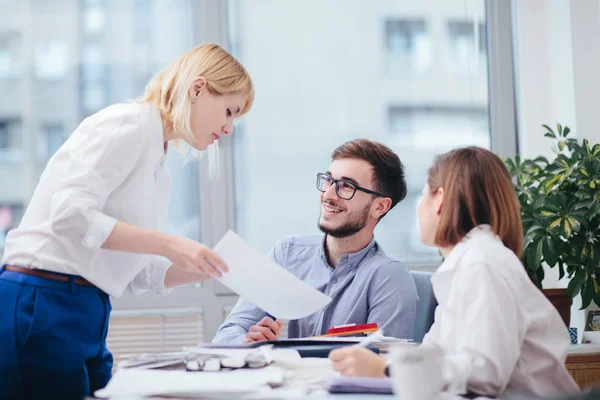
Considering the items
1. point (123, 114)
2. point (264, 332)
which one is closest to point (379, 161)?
point (264, 332)

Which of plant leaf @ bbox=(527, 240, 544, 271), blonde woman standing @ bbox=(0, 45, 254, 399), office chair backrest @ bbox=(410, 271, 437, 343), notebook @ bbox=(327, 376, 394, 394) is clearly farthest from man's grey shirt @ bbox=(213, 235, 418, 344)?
plant leaf @ bbox=(527, 240, 544, 271)

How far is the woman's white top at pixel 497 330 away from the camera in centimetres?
111

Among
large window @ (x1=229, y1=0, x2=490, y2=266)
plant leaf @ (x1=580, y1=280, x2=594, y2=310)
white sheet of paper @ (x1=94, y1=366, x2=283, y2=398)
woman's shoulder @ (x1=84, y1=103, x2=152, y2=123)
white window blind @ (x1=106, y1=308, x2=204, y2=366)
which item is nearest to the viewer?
white sheet of paper @ (x1=94, y1=366, x2=283, y2=398)

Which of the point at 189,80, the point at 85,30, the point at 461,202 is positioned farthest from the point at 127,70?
the point at 461,202

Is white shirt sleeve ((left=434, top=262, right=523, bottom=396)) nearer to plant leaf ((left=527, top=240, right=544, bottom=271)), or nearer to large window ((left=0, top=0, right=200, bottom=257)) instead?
plant leaf ((left=527, top=240, right=544, bottom=271))

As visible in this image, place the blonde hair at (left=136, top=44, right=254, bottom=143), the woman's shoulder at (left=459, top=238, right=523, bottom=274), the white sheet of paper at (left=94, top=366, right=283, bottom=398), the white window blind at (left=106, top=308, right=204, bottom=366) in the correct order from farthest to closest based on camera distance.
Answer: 1. the white window blind at (left=106, top=308, right=204, bottom=366)
2. the blonde hair at (left=136, top=44, right=254, bottom=143)
3. the woman's shoulder at (left=459, top=238, right=523, bottom=274)
4. the white sheet of paper at (left=94, top=366, right=283, bottom=398)

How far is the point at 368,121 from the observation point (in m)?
3.63

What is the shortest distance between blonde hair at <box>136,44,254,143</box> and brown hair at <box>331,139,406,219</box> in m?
0.58

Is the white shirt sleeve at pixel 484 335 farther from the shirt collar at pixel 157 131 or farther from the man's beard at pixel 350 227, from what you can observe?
the man's beard at pixel 350 227

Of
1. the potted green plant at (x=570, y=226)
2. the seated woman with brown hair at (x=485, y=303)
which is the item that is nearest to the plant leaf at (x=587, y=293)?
the potted green plant at (x=570, y=226)

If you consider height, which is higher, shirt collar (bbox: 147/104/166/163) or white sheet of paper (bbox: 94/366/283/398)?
shirt collar (bbox: 147/104/166/163)

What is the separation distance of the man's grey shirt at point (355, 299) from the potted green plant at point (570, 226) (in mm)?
1031

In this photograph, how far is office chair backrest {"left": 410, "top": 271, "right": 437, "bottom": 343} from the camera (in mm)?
2033

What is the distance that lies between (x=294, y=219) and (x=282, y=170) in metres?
0.27
